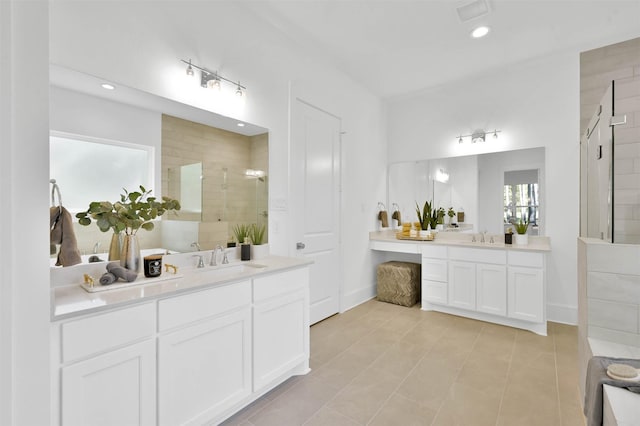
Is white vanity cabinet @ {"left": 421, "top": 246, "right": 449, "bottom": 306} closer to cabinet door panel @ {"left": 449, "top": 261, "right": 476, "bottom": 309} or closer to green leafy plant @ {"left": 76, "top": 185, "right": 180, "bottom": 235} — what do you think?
cabinet door panel @ {"left": 449, "top": 261, "right": 476, "bottom": 309}

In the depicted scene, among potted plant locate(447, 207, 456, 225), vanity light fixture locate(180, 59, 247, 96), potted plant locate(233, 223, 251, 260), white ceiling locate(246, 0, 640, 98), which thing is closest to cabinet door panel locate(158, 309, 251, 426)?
potted plant locate(233, 223, 251, 260)

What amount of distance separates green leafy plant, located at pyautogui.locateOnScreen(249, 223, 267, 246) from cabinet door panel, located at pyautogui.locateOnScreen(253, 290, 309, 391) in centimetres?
62

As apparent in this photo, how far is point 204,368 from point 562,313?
3665mm

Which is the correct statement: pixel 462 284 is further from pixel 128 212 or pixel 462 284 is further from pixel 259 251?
pixel 128 212

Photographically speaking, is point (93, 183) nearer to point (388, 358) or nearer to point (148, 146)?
point (148, 146)

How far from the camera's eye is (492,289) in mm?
3334

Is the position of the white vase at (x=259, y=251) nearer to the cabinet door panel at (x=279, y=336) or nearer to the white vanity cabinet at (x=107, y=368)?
the cabinet door panel at (x=279, y=336)

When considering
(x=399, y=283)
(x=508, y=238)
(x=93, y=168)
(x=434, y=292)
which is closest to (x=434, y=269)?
(x=434, y=292)

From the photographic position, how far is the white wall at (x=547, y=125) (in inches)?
130

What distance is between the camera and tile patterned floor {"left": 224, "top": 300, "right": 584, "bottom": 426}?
1.85 m

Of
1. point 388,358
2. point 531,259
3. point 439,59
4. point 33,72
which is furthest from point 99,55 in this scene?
point 531,259

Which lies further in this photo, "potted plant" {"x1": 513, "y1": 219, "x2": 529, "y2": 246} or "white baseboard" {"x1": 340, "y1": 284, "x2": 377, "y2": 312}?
"white baseboard" {"x1": 340, "y1": 284, "x2": 377, "y2": 312}

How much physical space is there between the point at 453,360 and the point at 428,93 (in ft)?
10.9

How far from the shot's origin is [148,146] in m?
1.99
